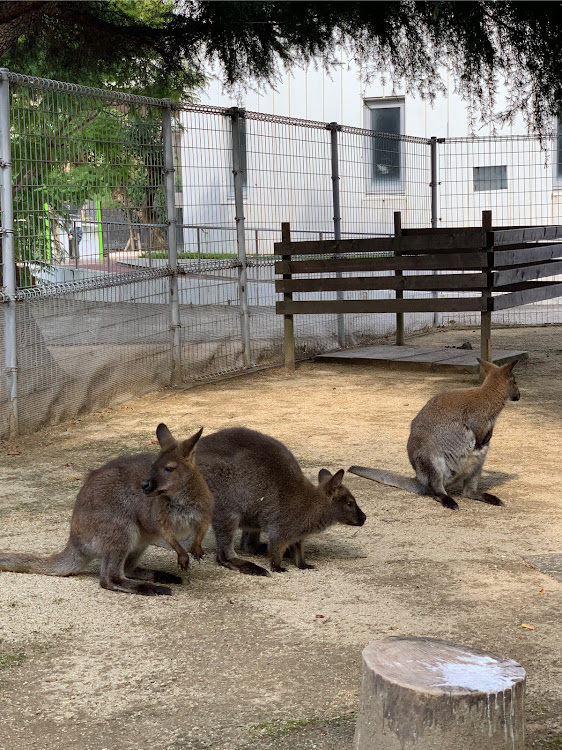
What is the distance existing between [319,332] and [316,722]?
9.55 meters

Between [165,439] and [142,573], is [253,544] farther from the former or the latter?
[165,439]

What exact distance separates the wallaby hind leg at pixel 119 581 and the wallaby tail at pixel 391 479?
1940 mm

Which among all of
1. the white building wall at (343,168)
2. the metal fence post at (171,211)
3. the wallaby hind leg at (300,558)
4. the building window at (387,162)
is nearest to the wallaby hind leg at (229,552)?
the wallaby hind leg at (300,558)

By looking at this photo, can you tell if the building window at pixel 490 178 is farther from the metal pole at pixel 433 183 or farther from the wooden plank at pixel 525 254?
the wooden plank at pixel 525 254

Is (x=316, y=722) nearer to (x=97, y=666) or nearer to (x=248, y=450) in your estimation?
(x=97, y=666)

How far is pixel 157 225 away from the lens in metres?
9.61

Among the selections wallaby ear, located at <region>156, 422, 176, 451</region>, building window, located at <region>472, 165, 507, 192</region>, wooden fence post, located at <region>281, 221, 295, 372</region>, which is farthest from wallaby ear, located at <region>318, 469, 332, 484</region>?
building window, located at <region>472, 165, 507, 192</region>

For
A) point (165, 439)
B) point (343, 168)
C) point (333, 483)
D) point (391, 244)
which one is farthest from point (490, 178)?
point (165, 439)

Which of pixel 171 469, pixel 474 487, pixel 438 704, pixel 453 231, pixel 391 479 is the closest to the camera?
pixel 438 704

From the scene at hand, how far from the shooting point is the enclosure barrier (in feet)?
33.9

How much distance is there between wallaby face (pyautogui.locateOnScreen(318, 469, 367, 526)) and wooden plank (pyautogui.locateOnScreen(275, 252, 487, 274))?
19.3 ft

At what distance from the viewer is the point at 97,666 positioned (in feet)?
12.1

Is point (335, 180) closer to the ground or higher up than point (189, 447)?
higher up

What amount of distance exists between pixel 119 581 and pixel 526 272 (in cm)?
743
